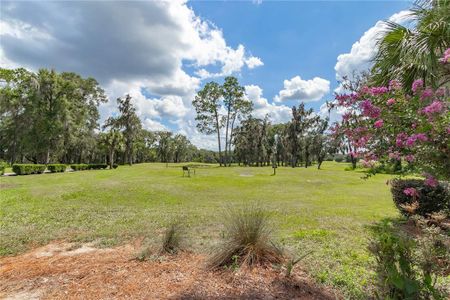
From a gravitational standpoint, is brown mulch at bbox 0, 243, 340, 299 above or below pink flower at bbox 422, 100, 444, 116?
below

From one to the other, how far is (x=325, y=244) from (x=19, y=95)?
36142mm

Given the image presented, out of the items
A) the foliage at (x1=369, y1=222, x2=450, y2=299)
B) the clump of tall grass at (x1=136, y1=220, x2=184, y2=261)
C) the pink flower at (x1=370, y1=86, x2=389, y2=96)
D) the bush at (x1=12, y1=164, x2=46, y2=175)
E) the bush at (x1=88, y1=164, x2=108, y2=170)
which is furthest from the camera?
the bush at (x1=88, y1=164, x2=108, y2=170)

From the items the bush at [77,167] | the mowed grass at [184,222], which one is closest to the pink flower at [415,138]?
the mowed grass at [184,222]

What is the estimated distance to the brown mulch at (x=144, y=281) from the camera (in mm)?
3074

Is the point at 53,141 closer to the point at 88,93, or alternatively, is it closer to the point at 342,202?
the point at 88,93

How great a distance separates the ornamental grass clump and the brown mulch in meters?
0.16

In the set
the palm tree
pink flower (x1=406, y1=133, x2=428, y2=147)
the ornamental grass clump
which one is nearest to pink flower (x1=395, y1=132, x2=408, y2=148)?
pink flower (x1=406, y1=133, x2=428, y2=147)

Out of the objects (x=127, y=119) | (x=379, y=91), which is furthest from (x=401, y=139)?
(x=127, y=119)

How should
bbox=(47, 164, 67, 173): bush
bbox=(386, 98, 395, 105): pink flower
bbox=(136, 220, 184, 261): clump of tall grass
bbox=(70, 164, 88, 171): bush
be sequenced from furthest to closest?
bbox=(70, 164, 88, 171): bush → bbox=(47, 164, 67, 173): bush → bbox=(136, 220, 184, 261): clump of tall grass → bbox=(386, 98, 395, 105): pink flower

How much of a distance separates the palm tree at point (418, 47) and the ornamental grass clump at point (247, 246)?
122 inches

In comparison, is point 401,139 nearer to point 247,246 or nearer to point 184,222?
point 247,246

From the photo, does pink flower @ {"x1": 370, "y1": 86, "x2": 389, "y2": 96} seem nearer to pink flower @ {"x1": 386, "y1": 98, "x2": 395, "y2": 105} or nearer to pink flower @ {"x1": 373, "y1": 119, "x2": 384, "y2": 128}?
pink flower @ {"x1": 386, "y1": 98, "x2": 395, "y2": 105}

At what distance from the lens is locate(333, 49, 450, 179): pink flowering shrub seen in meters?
2.42

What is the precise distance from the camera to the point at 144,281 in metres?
3.35
